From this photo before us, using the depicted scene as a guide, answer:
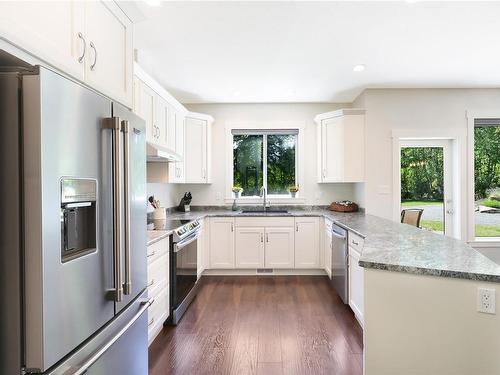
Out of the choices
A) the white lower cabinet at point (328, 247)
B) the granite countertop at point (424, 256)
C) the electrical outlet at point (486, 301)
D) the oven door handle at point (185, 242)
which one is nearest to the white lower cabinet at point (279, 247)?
the white lower cabinet at point (328, 247)

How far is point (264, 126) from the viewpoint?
471 centimetres

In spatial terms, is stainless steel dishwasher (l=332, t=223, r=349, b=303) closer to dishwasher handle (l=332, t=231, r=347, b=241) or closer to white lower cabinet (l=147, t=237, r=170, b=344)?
dishwasher handle (l=332, t=231, r=347, b=241)

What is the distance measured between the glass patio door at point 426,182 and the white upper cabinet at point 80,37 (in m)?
3.85

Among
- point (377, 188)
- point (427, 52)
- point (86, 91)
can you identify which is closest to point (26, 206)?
point (86, 91)

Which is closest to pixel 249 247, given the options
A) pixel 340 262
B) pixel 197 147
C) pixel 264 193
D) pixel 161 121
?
pixel 264 193

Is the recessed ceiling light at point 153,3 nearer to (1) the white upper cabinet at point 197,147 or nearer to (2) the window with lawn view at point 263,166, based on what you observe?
(1) the white upper cabinet at point 197,147

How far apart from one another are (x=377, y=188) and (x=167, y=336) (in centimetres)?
319

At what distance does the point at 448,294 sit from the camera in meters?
1.37

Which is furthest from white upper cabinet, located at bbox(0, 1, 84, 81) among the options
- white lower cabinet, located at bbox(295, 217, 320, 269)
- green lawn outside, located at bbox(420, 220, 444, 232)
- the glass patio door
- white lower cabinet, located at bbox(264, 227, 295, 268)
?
green lawn outside, located at bbox(420, 220, 444, 232)

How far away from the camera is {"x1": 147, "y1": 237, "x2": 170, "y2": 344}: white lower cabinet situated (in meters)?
2.21

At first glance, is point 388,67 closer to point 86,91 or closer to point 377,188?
point 377,188

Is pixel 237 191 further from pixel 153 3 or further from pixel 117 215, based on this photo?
pixel 117 215

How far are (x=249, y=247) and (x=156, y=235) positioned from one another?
1.97 meters

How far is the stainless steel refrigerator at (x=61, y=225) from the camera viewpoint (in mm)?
881
